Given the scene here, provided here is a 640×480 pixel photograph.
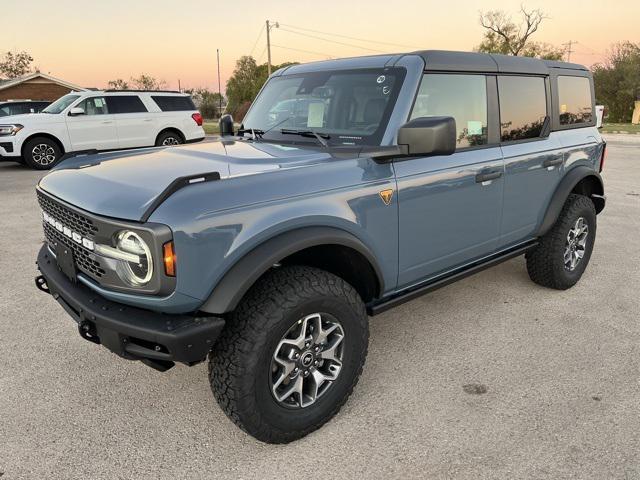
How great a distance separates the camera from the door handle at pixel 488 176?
3.23m

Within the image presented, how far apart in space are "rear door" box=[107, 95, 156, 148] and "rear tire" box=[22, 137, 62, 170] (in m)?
1.54

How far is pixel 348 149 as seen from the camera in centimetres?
273

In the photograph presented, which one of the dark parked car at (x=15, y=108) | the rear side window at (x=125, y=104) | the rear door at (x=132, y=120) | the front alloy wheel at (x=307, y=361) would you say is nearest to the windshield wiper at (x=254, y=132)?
the front alloy wheel at (x=307, y=361)

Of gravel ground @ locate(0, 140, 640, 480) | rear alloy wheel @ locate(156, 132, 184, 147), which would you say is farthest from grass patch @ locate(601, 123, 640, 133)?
gravel ground @ locate(0, 140, 640, 480)

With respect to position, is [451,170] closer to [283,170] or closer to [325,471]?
[283,170]

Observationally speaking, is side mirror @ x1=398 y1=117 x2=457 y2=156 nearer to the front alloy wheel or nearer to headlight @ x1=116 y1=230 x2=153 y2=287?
the front alloy wheel

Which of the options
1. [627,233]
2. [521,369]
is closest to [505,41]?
[627,233]

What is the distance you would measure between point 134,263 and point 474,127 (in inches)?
92.3

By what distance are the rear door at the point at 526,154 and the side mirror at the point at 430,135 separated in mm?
1132

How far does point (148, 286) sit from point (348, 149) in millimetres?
1294

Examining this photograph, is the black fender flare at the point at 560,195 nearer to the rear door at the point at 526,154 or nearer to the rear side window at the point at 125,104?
the rear door at the point at 526,154

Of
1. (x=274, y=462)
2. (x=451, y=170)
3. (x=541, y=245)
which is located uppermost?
(x=451, y=170)

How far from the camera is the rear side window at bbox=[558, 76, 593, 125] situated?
164 inches

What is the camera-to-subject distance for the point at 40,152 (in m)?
12.0
